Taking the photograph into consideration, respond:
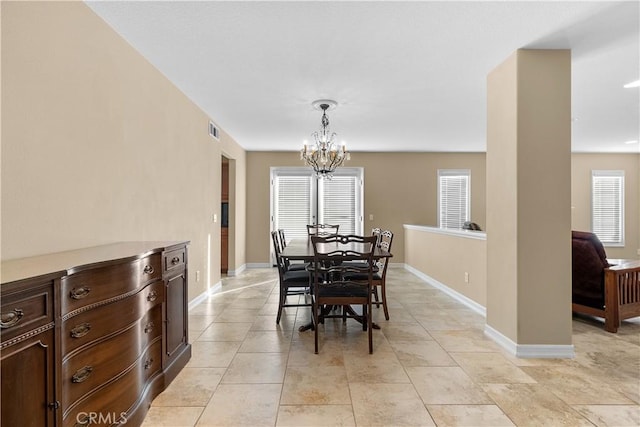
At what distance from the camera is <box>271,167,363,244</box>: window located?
7070mm

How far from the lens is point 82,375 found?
1.44 metres

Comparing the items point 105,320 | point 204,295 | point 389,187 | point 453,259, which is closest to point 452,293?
point 453,259

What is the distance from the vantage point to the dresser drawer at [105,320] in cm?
138

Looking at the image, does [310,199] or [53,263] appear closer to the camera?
[53,263]

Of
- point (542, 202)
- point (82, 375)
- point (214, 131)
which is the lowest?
point (82, 375)

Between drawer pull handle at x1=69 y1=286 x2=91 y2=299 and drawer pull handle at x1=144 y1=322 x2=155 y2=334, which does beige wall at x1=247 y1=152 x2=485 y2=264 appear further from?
drawer pull handle at x1=69 y1=286 x2=91 y2=299

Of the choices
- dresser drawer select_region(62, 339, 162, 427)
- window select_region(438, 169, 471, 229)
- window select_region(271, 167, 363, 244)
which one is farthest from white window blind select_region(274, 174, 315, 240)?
dresser drawer select_region(62, 339, 162, 427)

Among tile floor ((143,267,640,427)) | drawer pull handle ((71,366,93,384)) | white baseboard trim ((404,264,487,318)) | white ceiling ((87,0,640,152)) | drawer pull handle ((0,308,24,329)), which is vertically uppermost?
white ceiling ((87,0,640,152))

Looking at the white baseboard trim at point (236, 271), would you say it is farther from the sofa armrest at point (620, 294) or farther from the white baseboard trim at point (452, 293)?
the sofa armrest at point (620, 294)

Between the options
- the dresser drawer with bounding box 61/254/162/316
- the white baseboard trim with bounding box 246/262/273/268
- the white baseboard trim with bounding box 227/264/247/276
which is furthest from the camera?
the white baseboard trim with bounding box 246/262/273/268

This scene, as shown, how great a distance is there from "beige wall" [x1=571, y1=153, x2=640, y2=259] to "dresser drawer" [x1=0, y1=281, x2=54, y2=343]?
9016 millimetres

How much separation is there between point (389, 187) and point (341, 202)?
43.7 inches

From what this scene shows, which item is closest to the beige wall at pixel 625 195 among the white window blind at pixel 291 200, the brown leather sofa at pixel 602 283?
the brown leather sofa at pixel 602 283

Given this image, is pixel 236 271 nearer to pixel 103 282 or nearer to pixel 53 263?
pixel 103 282
